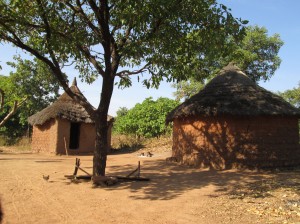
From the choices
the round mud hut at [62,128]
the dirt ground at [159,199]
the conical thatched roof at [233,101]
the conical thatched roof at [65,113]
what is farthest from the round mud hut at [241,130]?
the conical thatched roof at [65,113]

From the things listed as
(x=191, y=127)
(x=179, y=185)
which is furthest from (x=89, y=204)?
(x=191, y=127)

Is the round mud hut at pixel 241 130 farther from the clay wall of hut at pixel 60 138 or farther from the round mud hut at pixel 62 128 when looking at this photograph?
the clay wall of hut at pixel 60 138

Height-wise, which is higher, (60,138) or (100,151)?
(60,138)

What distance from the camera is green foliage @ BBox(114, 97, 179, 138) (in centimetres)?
2941

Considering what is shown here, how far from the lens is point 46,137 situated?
20.8 meters

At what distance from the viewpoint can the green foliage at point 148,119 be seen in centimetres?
2941

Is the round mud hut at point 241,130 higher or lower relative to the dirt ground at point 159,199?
higher

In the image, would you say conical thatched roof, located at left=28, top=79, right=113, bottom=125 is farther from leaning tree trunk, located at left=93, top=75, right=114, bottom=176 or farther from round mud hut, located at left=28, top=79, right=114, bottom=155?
leaning tree trunk, located at left=93, top=75, right=114, bottom=176

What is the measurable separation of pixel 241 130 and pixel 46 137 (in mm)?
12433

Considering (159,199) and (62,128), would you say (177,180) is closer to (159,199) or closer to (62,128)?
(159,199)

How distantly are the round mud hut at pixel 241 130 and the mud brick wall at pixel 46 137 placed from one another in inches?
348

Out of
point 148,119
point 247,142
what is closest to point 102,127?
point 247,142

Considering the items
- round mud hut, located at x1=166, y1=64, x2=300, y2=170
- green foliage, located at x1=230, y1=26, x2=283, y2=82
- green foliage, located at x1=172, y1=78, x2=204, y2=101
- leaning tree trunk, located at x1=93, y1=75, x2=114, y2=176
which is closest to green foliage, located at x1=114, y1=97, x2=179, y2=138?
green foliage, located at x1=172, y1=78, x2=204, y2=101

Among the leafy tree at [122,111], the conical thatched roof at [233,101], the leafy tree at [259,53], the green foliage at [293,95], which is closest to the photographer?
the conical thatched roof at [233,101]
